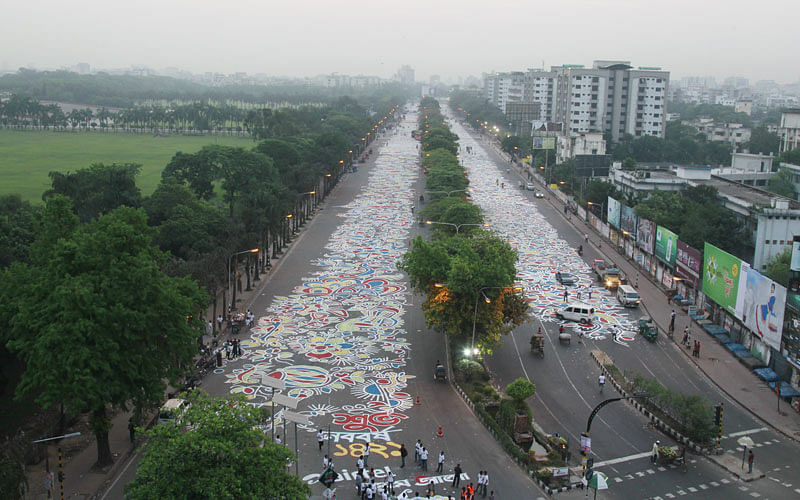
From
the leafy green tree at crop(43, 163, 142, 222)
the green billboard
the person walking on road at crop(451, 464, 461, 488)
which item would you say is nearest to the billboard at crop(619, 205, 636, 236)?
the green billboard

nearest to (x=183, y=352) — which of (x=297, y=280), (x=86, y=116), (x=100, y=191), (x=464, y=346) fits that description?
(x=464, y=346)

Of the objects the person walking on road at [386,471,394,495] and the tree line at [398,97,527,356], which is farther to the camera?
the tree line at [398,97,527,356]

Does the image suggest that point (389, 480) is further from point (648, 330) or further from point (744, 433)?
point (648, 330)

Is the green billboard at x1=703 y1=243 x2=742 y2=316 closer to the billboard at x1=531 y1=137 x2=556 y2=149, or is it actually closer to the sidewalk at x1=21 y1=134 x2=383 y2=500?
the sidewalk at x1=21 y1=134 x2=383 y2=500

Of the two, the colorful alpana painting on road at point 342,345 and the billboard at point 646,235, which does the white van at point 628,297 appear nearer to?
the billboard at point 646,235

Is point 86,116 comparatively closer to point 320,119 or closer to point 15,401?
point 320,119

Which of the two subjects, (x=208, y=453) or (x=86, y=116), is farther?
(x=86, y=116)
